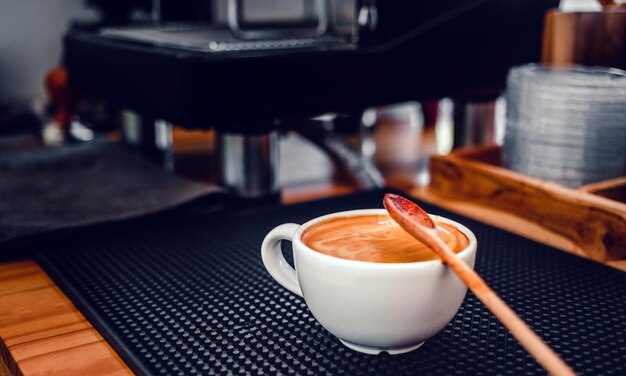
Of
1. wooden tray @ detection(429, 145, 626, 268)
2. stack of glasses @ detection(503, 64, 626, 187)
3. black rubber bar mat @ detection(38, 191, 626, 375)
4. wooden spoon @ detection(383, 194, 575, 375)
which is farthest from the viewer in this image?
stack of glasses @ detection(503, 64, 626, 187)

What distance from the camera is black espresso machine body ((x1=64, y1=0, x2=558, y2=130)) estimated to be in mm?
831

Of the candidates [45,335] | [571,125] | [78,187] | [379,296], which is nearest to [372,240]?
[379,296]

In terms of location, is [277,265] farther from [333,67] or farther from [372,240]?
[333,67]

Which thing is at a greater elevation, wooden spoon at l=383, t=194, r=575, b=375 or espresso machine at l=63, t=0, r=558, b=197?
espresso machine at l=63, t=0, r=558, b=197

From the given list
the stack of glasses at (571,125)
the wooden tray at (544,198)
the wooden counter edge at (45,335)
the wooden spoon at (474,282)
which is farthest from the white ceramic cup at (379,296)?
the stack of glasses at (571,125)

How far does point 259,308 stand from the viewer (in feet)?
1.86

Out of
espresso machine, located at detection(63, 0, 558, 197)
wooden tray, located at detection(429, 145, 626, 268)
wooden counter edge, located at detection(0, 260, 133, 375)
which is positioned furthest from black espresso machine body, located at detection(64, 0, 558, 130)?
wooden counter edge, located at detection(0, 260, 133, 375)

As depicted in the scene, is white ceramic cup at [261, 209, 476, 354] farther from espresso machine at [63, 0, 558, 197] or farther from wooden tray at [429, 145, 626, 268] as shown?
espresso machine at [63, 0, 558, 197]

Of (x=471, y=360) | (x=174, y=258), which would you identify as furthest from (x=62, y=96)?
(x=471, y=360)

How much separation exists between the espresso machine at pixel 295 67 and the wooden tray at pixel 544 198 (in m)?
0.15

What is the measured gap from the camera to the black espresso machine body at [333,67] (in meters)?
0.83

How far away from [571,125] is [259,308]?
1.49ft

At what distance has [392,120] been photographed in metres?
1.67

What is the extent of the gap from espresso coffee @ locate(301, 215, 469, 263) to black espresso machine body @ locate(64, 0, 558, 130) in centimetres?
37
